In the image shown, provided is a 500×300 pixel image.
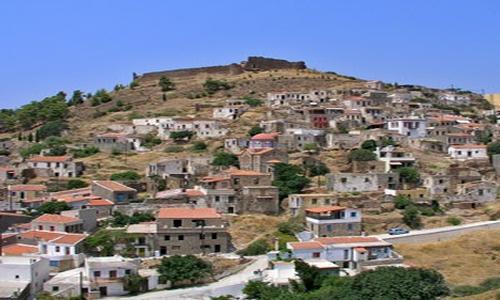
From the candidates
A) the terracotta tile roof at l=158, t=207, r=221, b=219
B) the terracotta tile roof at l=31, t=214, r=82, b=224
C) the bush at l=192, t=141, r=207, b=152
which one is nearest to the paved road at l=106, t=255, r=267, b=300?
the terracotta tile roof at l=158, t=207, r=221, b=219

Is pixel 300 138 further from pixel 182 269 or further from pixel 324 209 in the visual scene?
pixel 182 269

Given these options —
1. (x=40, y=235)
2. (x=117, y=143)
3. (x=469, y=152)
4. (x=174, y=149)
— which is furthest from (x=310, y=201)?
(x=117, y=143)

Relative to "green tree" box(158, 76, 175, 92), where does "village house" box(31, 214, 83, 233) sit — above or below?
below

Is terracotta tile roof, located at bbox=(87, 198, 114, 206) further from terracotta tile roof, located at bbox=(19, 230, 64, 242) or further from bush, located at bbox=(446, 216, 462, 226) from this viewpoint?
bush, located at bbox=(446, 216, 462, 226)

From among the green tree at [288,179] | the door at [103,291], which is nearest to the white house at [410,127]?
the green tree at [288,179]

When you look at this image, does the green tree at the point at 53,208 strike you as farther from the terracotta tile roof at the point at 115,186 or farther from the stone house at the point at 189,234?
the stone house at the point at 189,234

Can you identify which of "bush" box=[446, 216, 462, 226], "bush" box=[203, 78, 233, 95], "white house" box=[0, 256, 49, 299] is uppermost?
"bush" box=[203, 78, 233, 95]

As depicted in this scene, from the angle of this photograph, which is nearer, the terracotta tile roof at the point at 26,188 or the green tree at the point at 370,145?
the terracotta tile roof at the point at 26,188
